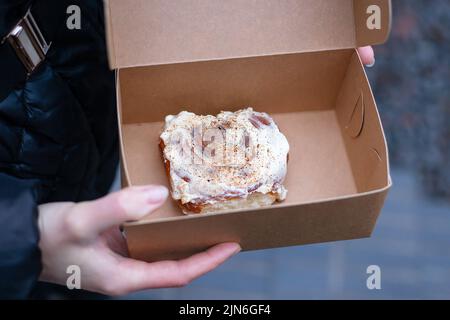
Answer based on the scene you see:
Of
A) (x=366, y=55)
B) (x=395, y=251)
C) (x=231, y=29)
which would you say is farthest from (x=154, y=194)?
(x=395, y=251)

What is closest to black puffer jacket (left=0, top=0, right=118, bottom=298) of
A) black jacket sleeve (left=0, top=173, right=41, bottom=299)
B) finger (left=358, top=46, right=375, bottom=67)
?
black jacket sleeve (left=0, top=173, right=41, bottom=299)

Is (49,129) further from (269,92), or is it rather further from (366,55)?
(366,55)

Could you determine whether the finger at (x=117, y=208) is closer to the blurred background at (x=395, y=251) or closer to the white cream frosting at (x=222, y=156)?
the white cream frosting at (x=222, y=156)

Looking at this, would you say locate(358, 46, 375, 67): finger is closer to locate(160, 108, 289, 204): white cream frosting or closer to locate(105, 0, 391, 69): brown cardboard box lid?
locate(105, 0, 391, 69): brown cardboard box lid

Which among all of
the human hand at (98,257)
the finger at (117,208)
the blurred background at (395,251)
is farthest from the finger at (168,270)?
the blurred background at (395,251)

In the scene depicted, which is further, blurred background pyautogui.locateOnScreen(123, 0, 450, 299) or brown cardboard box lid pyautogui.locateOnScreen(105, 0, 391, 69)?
blurred background pyautogui.locateOnScreen(123, 0, 450, 299)
